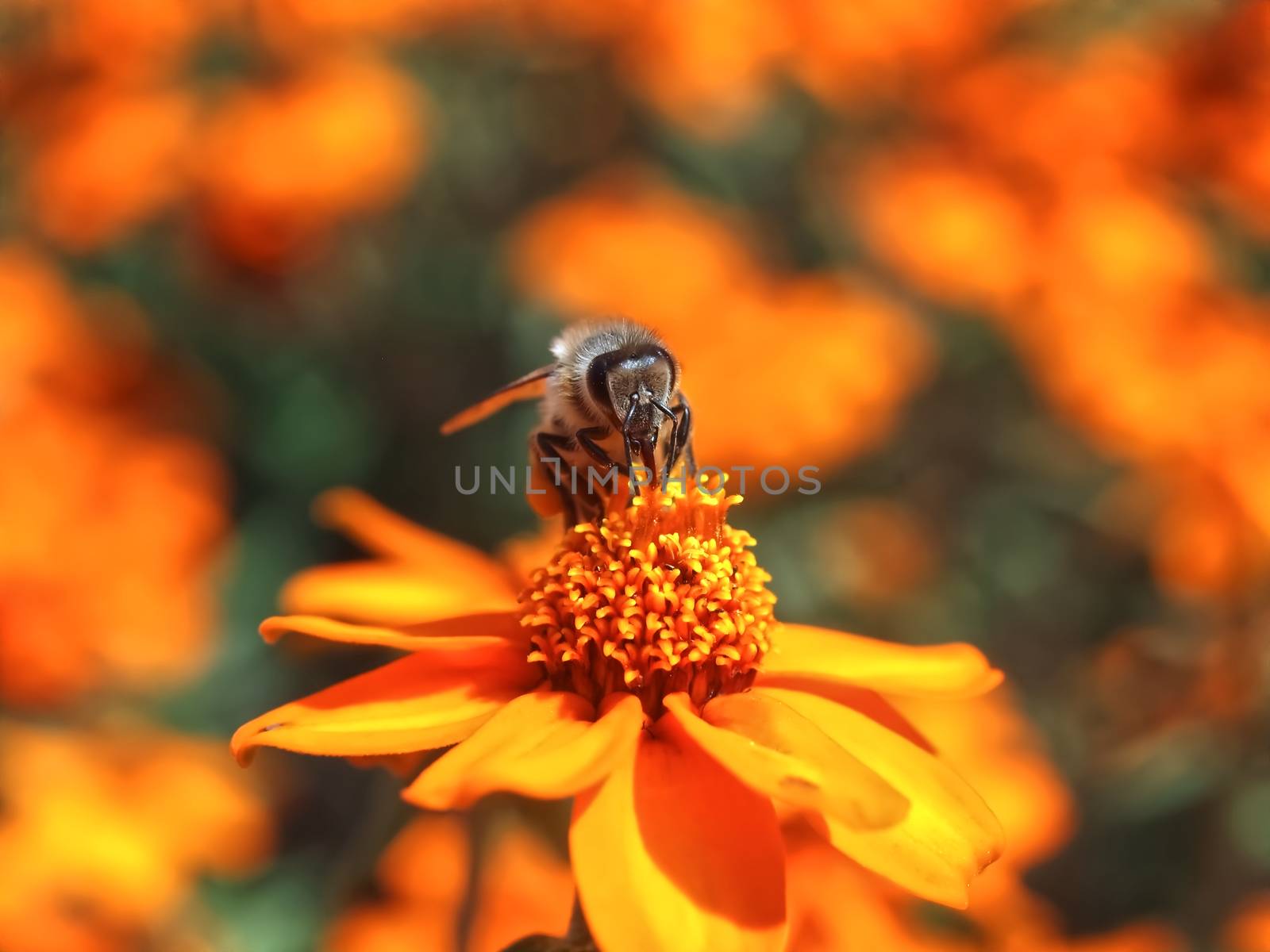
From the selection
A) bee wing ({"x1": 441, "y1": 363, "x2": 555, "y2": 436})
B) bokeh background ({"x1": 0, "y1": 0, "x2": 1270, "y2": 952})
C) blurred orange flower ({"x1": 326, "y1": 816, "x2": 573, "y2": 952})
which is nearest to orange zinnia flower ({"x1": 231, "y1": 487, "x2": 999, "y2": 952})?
bee wing ({"x1": 441, "y1": 363, "x2": 555, "y2": 436})

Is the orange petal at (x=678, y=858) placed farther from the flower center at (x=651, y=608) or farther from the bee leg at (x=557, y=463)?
the bee leg at (x=557, y=463)

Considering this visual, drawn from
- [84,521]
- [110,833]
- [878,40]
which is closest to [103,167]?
[84,521]

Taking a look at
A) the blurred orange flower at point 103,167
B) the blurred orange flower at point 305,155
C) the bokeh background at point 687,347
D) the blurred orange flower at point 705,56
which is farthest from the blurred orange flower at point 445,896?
the blurred orange flower at point 705,56

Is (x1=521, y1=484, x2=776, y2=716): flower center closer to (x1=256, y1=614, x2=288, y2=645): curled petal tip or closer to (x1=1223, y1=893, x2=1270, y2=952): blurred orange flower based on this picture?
(x1=256, y1=614, x2=288, y2=645): curled petal tip

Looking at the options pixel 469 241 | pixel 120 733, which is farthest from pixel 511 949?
pixel 469 241

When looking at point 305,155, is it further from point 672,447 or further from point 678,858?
point 678,858

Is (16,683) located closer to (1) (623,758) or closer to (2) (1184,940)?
(1) (623,758)
